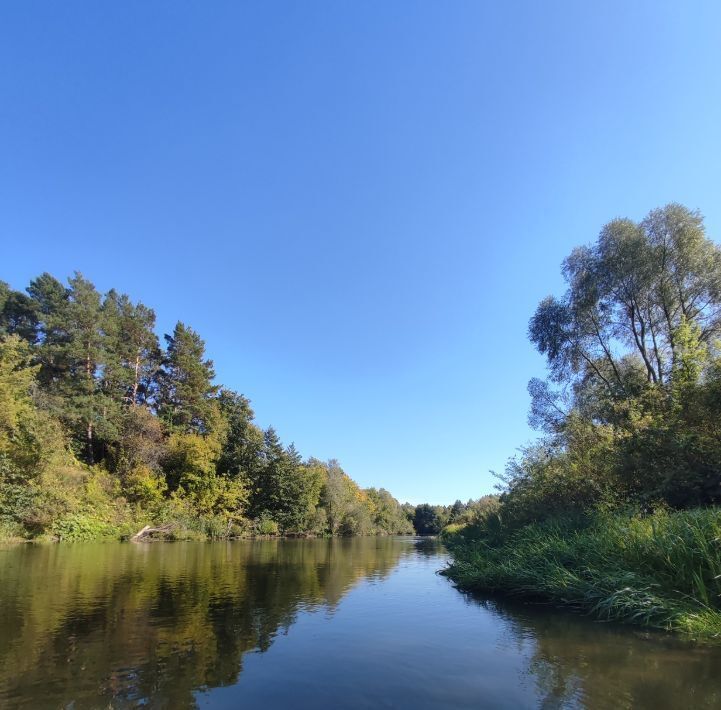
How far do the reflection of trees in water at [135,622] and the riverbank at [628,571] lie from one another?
20.2 feet

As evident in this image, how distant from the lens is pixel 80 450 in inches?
1826

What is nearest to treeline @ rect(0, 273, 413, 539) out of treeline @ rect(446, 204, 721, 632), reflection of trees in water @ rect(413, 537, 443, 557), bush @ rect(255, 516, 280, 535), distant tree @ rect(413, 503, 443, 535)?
bush @ rect(255, 516, 280, 535)

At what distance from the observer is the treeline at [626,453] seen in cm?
1077

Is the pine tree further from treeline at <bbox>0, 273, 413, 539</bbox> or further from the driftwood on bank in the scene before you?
the driftwood on bank

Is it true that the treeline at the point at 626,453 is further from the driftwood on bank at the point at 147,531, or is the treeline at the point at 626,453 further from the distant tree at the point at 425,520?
the distant tree at the point at 425,520

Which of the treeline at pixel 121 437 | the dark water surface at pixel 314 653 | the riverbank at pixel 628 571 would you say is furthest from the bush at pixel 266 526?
Answer: the riverbank at pixel 628 571

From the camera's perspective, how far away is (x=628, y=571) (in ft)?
37.4

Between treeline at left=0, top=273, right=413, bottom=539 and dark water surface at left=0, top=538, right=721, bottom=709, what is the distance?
16207 mm

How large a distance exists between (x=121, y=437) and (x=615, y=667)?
48026mm

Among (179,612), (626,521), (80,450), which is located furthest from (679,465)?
(80,450)

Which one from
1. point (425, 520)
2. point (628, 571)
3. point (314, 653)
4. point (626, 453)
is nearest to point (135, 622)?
point (314, 653)

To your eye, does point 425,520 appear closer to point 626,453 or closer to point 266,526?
point 266,526

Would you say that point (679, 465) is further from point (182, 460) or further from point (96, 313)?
point (96, 313)

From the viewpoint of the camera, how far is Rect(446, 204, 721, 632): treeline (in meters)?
10.8
